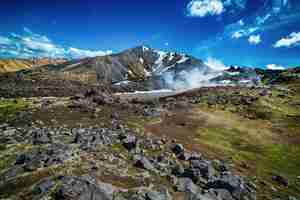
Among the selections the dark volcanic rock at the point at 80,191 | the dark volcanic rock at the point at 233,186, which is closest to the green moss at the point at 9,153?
the dark volcanic rock at the point at 80,191

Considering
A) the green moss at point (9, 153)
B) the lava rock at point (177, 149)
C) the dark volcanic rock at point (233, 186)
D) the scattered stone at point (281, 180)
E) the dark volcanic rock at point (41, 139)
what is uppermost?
the dark volcanic rock at point (41, 139)

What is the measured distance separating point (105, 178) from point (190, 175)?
10.9m

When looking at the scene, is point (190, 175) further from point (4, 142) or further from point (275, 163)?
point (4, 142)

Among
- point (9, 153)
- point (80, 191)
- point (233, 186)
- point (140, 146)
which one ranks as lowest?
point (233, 186)

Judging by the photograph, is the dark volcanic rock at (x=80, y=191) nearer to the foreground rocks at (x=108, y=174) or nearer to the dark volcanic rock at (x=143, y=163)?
the foreground rocks at (x=108, y=174)

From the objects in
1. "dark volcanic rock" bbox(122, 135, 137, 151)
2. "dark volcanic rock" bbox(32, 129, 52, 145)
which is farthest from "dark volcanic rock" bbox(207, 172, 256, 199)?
"dark volcanic rock" bbox(32, 129, 52, 145)

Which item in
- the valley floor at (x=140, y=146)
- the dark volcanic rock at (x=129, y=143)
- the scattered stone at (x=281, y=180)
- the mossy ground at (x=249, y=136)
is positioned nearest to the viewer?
the valley floor at (x=140, y=146)

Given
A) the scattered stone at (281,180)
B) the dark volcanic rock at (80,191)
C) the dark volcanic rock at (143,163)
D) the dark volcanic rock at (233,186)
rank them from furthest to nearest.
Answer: the scattered stone at (281,180), the dark volcanic rock at (143,163), the dark volcanic rock at (233,186), the dark volcanic rock at (80,191)

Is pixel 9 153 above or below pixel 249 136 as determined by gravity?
above

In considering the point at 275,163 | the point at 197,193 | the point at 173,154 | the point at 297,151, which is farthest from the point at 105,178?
the point at 297,151

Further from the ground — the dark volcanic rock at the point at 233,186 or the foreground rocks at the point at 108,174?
the foreground rocks at the point at 108,174

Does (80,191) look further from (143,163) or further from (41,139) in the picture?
(41,139)

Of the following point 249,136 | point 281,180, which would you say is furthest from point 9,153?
point 249,136

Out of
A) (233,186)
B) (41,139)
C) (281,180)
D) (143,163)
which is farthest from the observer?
(41,139)
